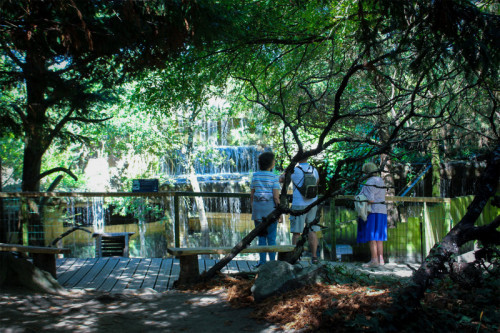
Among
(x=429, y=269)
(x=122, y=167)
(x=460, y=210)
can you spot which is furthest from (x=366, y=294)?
(x=122, y=167)

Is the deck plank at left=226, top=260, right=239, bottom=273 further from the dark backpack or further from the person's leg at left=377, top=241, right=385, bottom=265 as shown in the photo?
the person's leg at left=377, top=241, right=385, bottom=265

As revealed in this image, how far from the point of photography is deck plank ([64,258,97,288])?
635 centimetres

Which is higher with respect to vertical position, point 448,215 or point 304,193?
point 304,193

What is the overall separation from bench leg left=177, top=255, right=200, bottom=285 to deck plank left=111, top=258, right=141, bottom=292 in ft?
2.64

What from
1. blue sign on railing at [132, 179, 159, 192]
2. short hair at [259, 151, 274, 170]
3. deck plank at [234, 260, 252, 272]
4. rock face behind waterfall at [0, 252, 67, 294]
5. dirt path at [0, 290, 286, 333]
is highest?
short hair at [259, 151, 274, 170]

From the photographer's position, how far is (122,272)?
6906mm

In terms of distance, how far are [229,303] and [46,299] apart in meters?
2.05

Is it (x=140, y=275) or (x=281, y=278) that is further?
(x=140, y=275)

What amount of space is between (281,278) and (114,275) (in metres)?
2.96

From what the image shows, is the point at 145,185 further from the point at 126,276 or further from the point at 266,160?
the point at 266,160

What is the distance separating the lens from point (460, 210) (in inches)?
351

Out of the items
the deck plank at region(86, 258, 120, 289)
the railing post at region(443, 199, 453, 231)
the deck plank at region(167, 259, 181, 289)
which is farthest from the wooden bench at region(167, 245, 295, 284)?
the railing post at region(443, 199, 453, 231)

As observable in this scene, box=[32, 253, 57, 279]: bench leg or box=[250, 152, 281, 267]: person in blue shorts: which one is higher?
box=[250, 152, 281, 267]: person in blue shorts

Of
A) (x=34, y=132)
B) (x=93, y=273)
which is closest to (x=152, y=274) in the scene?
(x=93, y=273)
